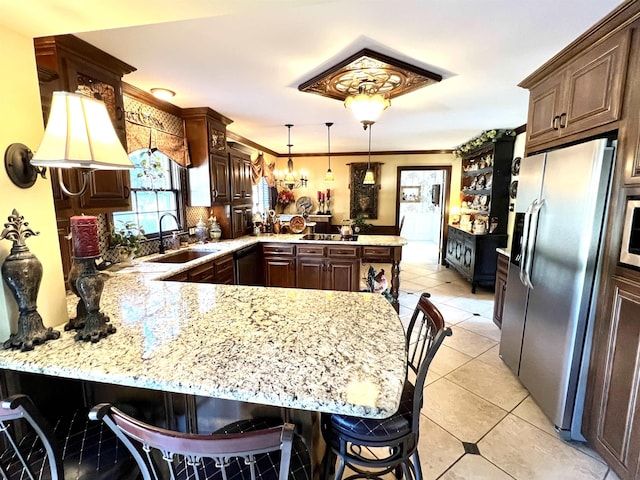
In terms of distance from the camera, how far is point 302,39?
1.94 metres

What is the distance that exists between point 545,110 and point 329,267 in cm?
269

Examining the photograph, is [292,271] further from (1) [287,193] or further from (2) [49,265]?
(1) [287,193]

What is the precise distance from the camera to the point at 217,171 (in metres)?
3.72

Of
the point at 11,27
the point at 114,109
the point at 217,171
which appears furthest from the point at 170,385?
the point at 217,171

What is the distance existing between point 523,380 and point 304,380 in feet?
7.08

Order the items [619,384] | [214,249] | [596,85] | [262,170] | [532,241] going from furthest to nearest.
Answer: [262,170]
[214,249]
[532,241]
[596,85]
[619,384]

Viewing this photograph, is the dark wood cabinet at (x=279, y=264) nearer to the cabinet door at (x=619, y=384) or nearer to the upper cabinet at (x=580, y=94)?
the upper cabinet at (x=580, y=94)

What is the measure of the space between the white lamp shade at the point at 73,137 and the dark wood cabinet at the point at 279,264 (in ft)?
10.1

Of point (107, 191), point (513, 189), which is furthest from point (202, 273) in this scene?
point (513, 189)

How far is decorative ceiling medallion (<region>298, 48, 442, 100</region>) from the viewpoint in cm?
226

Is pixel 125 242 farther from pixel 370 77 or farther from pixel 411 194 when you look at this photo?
pixel 411 194

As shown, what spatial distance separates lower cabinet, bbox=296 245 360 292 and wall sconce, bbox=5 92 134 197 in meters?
2.97

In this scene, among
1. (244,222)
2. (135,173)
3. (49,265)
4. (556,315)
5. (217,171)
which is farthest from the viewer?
(244,222)

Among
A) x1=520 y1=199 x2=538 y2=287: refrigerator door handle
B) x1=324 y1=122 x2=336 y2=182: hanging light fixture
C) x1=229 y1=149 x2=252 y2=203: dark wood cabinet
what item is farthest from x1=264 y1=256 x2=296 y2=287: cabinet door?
x1=520 y1=199 x2=538 y2=287: refrigerator door handle
